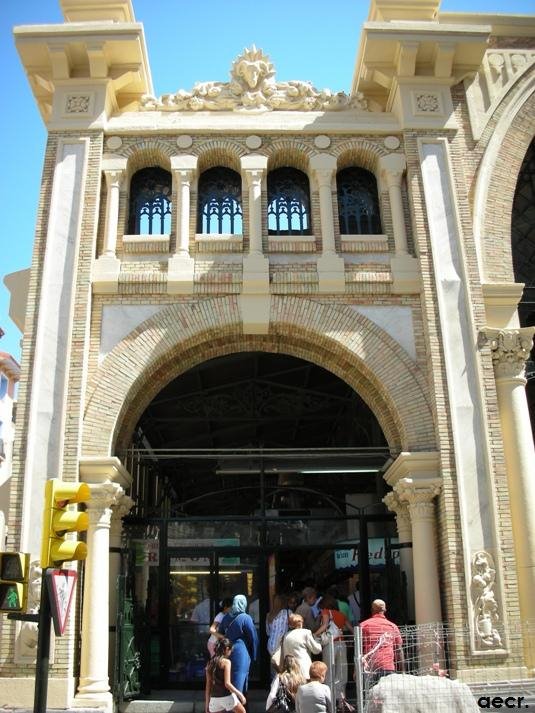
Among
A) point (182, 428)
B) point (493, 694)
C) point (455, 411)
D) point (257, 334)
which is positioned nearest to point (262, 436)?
point (182, 428)

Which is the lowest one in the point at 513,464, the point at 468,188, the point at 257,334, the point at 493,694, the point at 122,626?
the point at 493,694

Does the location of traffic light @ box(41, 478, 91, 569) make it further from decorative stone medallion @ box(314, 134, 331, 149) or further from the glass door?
decorative stone medallion @ box(314, 134, 331, 149)

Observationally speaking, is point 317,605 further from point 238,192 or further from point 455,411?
point 238,192

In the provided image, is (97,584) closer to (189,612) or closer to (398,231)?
(189,612)

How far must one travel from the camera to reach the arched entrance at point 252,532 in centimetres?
1292

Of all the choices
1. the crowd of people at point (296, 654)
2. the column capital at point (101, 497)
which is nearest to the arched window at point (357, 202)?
the column capital at point (101, 497)

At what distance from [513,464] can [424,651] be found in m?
3.06

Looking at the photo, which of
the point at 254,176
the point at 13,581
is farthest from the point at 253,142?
the point at 13,581

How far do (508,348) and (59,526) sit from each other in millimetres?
8261

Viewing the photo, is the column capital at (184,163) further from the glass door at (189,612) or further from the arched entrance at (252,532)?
the glass door at (189,612)

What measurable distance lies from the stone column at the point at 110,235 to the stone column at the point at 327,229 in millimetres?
3302

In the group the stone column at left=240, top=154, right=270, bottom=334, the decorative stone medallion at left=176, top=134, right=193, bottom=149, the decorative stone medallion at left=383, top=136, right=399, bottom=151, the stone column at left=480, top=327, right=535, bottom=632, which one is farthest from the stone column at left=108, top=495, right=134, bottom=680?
the decorative stone medallion at left=383, top=136, right=399, bottom=151

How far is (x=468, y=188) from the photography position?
13336 millimetres

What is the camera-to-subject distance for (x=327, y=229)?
12.9 metres
